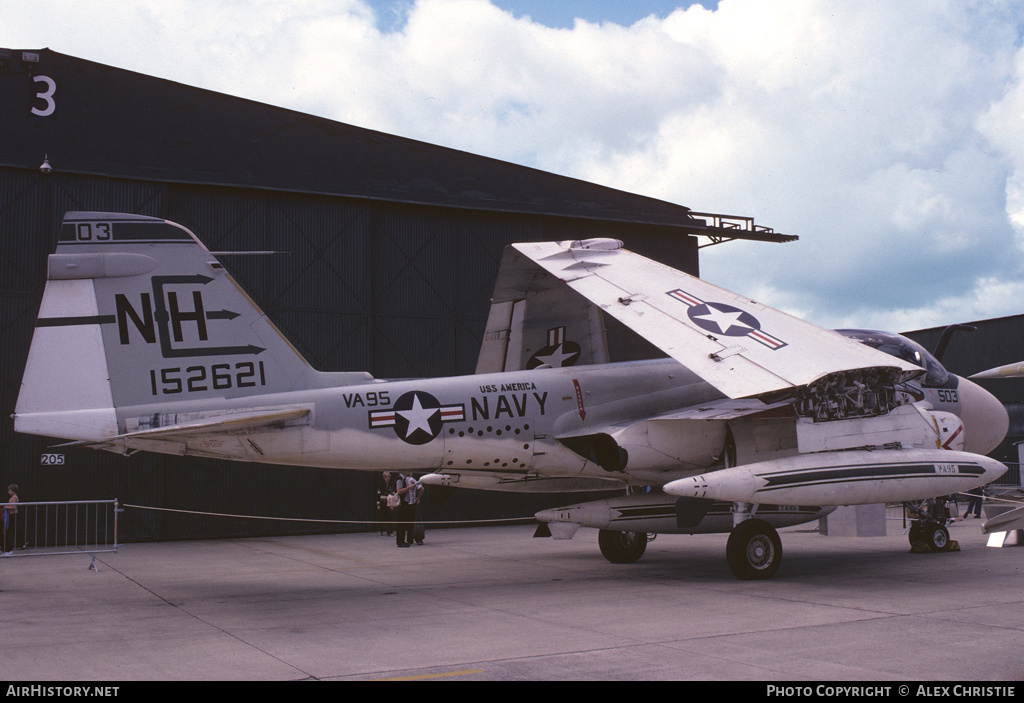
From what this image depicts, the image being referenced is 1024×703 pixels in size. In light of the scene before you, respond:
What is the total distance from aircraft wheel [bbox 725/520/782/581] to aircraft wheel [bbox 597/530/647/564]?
2910mm

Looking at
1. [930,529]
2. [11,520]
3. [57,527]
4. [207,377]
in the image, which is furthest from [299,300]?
[930,529]

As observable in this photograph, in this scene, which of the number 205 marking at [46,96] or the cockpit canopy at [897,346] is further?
the number 205 marking at [46,96]

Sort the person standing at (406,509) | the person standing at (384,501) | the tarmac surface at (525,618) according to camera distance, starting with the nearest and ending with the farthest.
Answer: the tarmac surface at (525,618) → the person standing at (406,509) → the person standing at (384,501)

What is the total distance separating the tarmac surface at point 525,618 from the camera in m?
6.14

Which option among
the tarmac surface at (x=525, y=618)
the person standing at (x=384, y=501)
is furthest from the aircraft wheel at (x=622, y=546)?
the person standing at (x=384, y=501)

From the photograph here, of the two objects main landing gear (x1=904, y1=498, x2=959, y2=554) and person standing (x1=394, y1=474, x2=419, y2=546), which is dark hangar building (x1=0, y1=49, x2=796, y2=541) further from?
main landing gear (x1=904, y1=498, x2=959, y2=554)

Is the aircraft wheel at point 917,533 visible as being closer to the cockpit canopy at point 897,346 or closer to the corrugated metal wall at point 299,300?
the cockpit canopy at point 897,346

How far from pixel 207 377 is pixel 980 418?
39.5ft

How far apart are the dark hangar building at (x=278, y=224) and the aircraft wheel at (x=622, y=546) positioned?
9.56 meters

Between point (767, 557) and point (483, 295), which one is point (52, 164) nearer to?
point (483, 295)

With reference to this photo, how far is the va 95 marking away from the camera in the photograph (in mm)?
10070

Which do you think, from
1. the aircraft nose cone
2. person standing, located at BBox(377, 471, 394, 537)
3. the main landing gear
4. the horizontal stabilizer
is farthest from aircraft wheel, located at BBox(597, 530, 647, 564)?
the horizontal stabilizer

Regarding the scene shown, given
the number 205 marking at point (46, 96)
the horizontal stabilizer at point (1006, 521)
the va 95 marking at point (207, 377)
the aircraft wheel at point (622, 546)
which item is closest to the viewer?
the horizontal stabilizer at point (1006, 521)
